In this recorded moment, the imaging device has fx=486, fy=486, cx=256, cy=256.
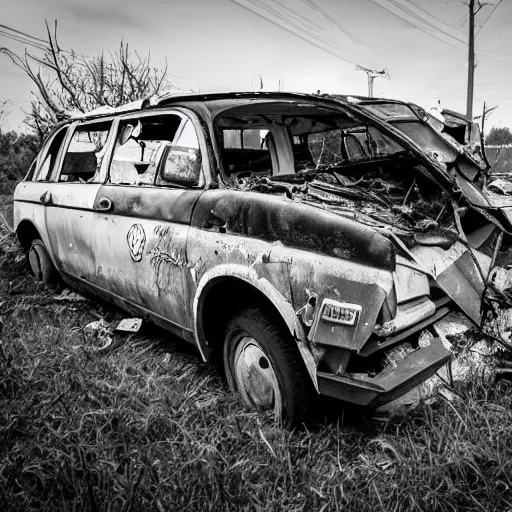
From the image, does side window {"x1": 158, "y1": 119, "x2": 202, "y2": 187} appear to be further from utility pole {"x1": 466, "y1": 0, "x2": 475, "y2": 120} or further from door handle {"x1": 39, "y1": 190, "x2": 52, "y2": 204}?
utility pole {"x1": 466, "y1": 0, "x2": 475, "y2": 120}

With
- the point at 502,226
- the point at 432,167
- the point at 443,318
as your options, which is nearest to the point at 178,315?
the point at 443,318

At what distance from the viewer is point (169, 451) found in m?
2.30

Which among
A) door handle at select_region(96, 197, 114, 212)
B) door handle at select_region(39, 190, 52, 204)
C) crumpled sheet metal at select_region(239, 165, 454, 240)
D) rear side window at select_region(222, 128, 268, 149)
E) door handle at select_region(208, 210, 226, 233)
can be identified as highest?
rear side window at select_region(222, 128, 268, 149)

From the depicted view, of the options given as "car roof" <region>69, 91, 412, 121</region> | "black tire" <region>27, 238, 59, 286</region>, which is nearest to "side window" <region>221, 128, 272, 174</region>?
"car roof" <region>69, 91, 412, 121</region>

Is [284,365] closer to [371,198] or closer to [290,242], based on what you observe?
[290,242]

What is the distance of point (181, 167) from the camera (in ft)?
9.14

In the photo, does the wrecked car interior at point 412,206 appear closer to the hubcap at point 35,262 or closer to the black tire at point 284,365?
the black tire at point 284,365

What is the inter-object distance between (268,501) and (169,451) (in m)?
0.56

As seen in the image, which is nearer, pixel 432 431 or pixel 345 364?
pixel 345 364

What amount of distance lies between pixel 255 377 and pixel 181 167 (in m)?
1.24

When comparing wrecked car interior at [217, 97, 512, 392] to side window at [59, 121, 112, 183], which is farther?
side window at [59, 121, 112, 183]

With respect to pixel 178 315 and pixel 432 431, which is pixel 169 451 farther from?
pixel 432 431

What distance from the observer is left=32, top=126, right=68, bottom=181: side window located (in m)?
4.82

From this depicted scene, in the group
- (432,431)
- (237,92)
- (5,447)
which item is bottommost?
(5,447)
